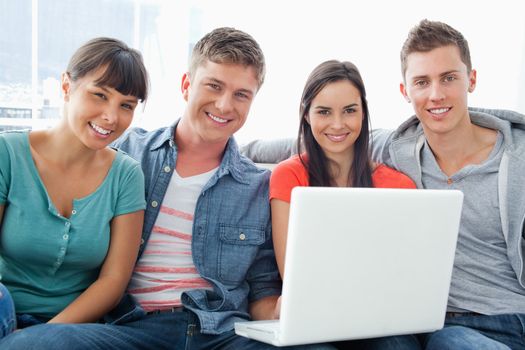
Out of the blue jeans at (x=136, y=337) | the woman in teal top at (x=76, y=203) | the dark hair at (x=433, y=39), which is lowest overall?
the blue jeans at (x=136, y=337)

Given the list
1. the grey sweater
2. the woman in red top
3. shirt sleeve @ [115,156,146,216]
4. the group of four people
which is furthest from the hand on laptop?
the grey sweater

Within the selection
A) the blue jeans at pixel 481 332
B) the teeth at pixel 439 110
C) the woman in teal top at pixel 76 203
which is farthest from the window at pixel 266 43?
the blue jeans at pixel 481 332

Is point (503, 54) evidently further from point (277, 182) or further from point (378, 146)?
point (277, 182)

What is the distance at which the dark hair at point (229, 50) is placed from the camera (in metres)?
1.57

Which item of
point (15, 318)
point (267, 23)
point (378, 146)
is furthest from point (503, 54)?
point (15, 318)

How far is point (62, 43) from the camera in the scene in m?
2.29

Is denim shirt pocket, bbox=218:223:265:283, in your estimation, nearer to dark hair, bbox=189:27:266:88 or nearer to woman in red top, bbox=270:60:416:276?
woman in red top, bbox=270:60:416:276

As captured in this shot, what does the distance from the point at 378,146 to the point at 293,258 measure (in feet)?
2.63

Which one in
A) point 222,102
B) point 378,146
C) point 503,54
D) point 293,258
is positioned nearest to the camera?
point 293,258

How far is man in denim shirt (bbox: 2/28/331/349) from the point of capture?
57.7 inches

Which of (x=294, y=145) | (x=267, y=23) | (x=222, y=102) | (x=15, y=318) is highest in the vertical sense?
(x=267, y=23)

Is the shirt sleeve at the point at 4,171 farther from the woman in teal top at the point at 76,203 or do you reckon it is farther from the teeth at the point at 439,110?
the teeth at the point at 439,110

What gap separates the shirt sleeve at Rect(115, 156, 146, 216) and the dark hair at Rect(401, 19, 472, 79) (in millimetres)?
809

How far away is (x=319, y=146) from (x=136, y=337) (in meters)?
0.68
